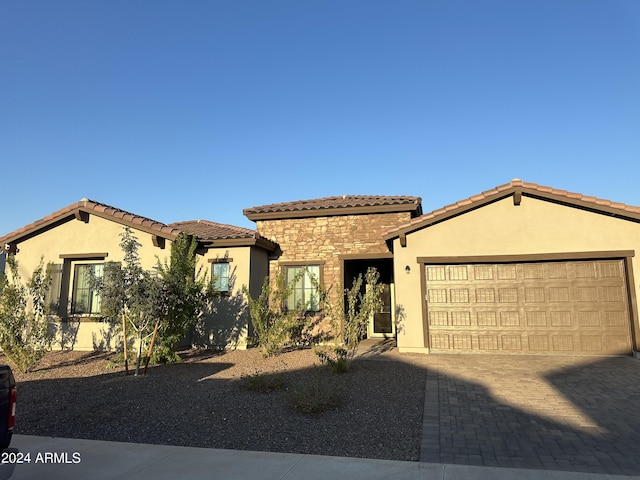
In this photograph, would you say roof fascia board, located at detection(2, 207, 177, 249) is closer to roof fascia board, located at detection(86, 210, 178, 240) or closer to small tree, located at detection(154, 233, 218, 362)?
roof fascia board, located at detection(86, 210, 178, 240)

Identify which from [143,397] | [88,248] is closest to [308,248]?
[88,248]

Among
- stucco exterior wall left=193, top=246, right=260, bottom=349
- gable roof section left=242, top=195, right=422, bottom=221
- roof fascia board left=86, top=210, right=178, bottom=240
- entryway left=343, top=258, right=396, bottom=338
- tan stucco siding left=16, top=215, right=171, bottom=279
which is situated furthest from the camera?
entryway left=343, top=258, right=396, bottom=338

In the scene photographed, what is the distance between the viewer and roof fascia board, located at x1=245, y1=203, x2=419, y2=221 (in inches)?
550

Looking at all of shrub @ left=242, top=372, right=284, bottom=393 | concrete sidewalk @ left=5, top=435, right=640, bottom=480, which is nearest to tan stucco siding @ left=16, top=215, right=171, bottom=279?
shrub @ left=242, top=372, right=284, bottom=393

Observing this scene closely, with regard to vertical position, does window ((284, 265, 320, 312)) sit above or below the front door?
above

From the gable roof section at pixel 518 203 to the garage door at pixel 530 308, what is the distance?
1.27 meters

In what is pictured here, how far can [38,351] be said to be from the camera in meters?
9.61

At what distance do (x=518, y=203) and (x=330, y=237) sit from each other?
6.15m

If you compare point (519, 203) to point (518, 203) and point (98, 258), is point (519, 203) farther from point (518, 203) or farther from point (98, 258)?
point (98, 258)

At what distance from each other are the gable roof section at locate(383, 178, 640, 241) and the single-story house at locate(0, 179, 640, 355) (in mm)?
29

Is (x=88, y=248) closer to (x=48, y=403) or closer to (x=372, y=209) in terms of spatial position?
(x=48, y=403)

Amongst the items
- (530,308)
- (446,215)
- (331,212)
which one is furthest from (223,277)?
(530,308)

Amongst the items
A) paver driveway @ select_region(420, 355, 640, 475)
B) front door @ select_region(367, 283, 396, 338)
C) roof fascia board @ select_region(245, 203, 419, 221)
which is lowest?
paver driveway @ select_region(420, 355, 640, 475)

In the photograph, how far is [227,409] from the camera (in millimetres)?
6480
